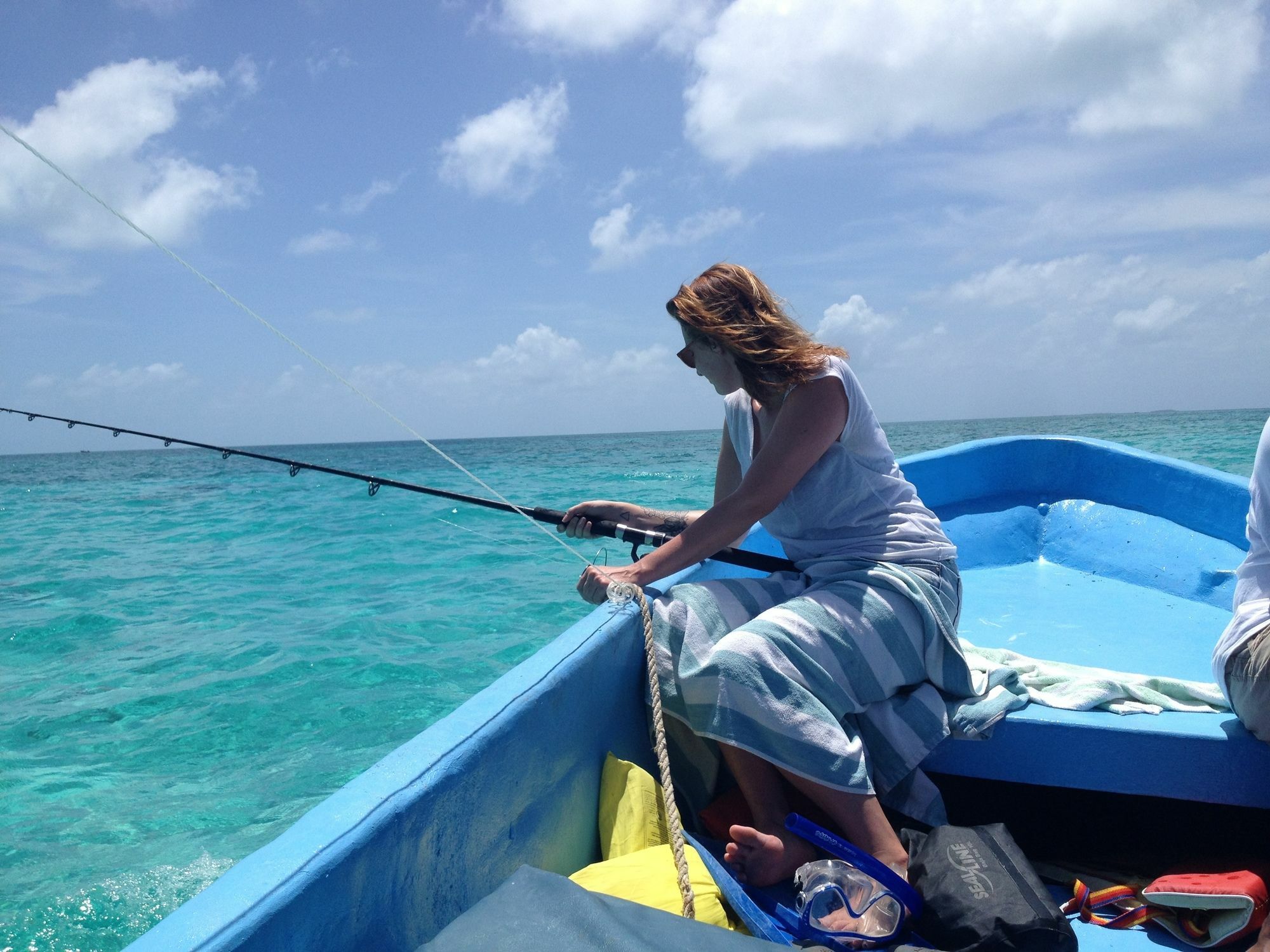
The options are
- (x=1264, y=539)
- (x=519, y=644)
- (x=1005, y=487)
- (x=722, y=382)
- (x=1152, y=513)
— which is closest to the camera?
(x=1264, y=539)

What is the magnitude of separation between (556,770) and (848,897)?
0.58 metres

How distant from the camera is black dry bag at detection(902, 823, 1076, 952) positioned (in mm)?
1338

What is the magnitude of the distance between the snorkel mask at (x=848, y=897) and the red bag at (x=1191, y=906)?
0.41m

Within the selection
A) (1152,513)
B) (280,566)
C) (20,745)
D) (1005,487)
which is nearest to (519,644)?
(20,745)

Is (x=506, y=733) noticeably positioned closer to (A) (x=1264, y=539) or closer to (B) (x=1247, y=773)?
(B) (x=1247, y=773)

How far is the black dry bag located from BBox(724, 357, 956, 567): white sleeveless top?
616 mm

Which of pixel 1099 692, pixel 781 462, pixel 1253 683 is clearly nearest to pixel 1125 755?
pixel 1099 692

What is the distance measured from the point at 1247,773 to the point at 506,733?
1419mm

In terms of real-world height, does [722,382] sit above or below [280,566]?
above

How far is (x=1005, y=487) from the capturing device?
15.1 feet

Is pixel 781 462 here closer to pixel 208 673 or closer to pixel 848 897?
pixel 848 897

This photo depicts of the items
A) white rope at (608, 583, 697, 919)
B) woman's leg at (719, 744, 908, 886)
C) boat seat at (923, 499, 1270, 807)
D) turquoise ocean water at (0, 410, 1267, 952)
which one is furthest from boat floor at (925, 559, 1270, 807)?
turquoise ocean water at (0, 410, 1267, 952)

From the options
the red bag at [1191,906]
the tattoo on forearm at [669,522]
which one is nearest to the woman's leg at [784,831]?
the red bag at [1191,906]

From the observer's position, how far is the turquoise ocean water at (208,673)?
312cm
